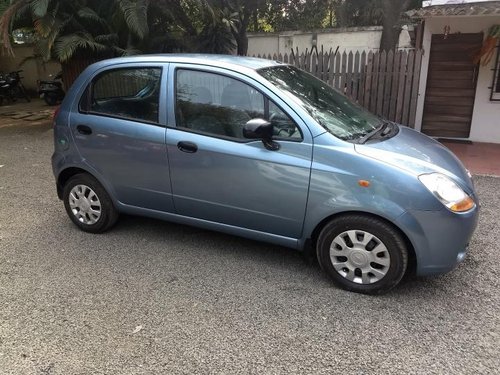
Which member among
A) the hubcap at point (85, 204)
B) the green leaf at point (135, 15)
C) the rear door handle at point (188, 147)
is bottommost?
the hubcap at point (85, 204)

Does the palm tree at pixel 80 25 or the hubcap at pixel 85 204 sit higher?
the palm tree at pixel 80 25

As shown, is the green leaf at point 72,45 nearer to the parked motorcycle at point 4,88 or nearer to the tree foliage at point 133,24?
the tree foliage at point 133,24

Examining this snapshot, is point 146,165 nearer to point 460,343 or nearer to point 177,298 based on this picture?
point 177,298

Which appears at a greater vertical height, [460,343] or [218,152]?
[218,152]

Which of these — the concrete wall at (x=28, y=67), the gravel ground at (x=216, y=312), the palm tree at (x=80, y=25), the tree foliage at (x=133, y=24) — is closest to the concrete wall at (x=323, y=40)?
the tree foliage at (x=133, y=24)

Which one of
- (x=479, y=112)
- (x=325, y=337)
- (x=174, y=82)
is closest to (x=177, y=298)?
(x=325, y=337)

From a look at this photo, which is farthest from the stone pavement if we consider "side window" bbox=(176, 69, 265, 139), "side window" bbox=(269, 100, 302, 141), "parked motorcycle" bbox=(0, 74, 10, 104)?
"side window" bbox=(269, 100, 302, 141)

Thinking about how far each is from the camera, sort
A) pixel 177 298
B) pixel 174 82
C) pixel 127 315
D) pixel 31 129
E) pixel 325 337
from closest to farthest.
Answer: pixel 325 337, pixel 127 315, pixel 177 298, pixel 174 82, pixel 31 129

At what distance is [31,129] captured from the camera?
34.4 ft

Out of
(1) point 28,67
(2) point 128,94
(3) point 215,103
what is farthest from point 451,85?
(1) point 28,67

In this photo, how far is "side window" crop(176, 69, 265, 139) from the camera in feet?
11.1

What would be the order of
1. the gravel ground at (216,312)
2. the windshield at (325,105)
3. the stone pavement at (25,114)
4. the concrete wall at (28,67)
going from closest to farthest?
the gravel ground at (216,312) < the windshield at (325,105) < the stone pavement at (25,114) < the concrete wall at (28,67)

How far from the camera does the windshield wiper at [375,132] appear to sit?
3279mm

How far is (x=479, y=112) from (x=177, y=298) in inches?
279
